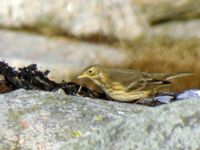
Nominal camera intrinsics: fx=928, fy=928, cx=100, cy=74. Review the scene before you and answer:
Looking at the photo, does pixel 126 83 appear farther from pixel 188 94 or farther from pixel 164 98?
pixel 188 94

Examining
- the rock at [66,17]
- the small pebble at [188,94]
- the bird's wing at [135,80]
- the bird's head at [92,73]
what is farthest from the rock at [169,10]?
the bird's wing at [135,80]

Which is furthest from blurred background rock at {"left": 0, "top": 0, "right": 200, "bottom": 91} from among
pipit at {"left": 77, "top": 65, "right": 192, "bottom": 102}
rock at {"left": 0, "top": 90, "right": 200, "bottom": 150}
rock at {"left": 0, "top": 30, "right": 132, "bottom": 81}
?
rock at {"left": 0, "top": 90, "right": 200, "bottom": 150}

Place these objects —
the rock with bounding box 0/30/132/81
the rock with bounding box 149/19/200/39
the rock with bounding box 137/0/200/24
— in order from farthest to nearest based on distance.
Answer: the rock with bounding box 137/0/200/24 → the rock with bounding box 149/19/200/39 → the rock with bounding box 0/30/132/81

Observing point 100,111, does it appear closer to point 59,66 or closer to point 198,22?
point 59,66

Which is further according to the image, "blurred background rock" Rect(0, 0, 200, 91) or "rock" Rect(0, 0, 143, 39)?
"rock" Rect(0, 0, 143, 39)

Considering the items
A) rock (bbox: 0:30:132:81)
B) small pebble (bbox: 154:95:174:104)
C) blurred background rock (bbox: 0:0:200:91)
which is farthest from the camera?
blurred background rock (bbox: 0:0:200:91)

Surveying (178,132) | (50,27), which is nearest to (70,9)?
(50,27)

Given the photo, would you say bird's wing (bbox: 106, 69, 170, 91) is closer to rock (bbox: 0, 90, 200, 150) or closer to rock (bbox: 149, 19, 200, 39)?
rock (bbox: 0, 90, 200, 150)
